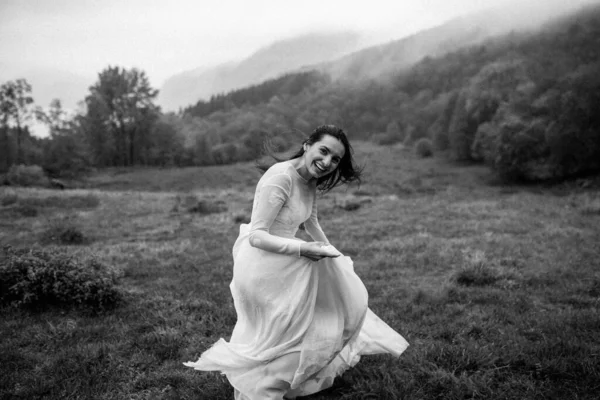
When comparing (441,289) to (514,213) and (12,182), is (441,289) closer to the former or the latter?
(514,213)

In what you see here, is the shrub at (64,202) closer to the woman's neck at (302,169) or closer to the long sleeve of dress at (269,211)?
the woman's neck at (302,169)

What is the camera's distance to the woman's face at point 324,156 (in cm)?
298

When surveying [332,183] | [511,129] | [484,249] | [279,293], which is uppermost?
[511,129]

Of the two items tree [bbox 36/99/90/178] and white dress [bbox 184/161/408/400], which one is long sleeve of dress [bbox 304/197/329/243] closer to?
white dress [bbox 184/161/408/400]

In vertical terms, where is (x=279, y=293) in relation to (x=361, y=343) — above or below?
above

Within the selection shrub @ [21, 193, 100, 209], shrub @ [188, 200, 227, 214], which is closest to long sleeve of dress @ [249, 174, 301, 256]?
shrub @ [188, 200, 227, 214]

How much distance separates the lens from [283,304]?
2943 mm

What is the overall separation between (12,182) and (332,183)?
37087 mm

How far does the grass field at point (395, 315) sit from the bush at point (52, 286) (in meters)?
0.22

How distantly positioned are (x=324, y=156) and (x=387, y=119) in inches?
4183

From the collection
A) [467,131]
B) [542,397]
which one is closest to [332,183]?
[542,397]

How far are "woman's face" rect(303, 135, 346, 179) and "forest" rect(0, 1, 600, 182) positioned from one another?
588 mm

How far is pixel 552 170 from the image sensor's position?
29578mm

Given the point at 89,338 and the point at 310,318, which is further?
the point at 89,338
